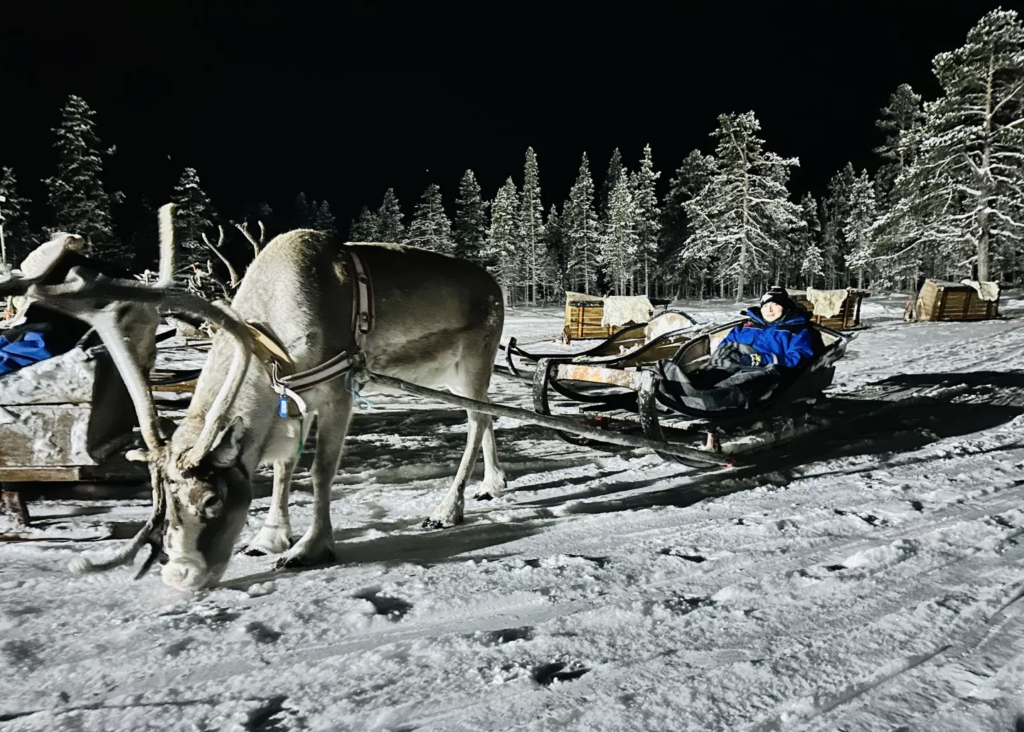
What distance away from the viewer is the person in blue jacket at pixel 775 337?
608cm

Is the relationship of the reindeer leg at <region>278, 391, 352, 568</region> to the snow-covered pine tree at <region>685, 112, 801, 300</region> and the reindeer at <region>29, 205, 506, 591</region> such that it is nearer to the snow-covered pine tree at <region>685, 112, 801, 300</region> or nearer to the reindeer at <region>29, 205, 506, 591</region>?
the reindeer at <region>29, 205, 506, 591</region>

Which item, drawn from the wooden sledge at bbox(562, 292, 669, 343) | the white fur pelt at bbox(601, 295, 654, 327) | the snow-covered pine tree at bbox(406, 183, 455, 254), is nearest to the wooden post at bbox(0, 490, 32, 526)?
the wooden sledge at bbox(562, 292, 669, 343)

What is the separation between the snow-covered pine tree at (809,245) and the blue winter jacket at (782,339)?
6788 centimetres

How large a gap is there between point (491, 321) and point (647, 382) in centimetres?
143

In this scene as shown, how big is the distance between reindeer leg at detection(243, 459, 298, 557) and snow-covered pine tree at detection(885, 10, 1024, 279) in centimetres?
3621

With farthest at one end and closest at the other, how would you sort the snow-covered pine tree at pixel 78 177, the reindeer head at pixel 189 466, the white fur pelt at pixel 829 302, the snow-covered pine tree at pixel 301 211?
1. the snow-covered pine tree at pixel 301 211
2. the snow-covered pine tree at pixel 78 177
3. the white fur pelt at pixel 829 302
4. the reindeer head at pixel 189 466

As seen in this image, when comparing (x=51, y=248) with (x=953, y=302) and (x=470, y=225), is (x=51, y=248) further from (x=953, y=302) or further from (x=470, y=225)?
(x=470, y=225)

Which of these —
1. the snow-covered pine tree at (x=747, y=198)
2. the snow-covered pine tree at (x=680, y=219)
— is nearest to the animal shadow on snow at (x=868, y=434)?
the snow-covered pine tree at (x=747, y=198)

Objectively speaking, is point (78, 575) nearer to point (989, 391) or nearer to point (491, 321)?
point (491, 321)

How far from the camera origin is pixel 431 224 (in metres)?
55.2

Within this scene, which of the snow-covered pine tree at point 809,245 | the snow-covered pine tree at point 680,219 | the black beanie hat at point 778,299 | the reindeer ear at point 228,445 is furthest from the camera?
the snow-covered pine tree at point 809,245

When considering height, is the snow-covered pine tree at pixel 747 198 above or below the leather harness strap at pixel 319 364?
above

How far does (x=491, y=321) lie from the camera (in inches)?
193

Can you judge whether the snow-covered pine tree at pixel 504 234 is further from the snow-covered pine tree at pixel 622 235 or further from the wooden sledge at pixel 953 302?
the wooden sledge at pixel 953 302
